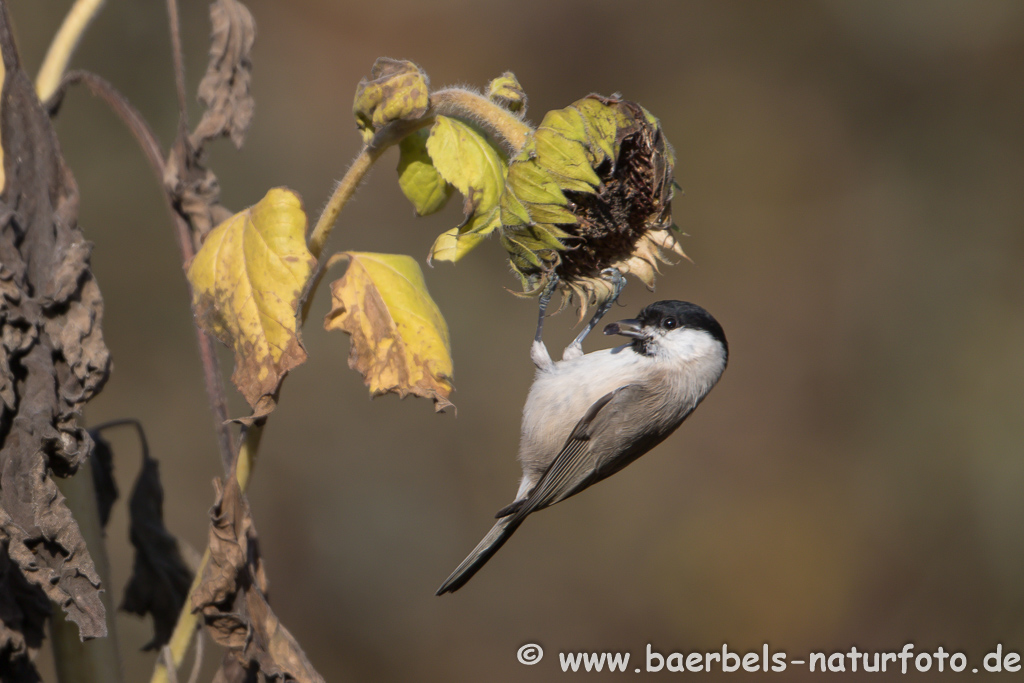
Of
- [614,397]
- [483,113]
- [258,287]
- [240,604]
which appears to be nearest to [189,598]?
[240,604]

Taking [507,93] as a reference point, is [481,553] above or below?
below

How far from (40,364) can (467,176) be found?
98cm

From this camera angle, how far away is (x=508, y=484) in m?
5.84

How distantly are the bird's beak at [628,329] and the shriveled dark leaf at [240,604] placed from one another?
1.84 m

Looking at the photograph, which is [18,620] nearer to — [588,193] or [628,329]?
[588,193]

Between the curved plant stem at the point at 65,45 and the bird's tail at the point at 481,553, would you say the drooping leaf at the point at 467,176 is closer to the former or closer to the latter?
the curved plant stem at the point at 65,45

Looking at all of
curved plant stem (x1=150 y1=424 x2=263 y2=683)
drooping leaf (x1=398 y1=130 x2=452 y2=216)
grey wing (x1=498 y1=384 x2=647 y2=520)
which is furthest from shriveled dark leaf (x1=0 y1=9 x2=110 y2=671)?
grey wing (x1=498 y1=384 x2=647 y2=520)

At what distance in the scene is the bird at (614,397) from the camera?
341cm

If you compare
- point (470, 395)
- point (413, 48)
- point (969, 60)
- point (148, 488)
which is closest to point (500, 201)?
point (148, 488)

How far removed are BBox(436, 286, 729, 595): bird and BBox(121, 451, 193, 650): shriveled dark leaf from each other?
125 cm

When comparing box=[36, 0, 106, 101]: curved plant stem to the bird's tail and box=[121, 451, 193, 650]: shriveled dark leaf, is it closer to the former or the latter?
box=[121, 451, 193, 650]: shriveled dark leaf

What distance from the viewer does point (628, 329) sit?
11.6 ft

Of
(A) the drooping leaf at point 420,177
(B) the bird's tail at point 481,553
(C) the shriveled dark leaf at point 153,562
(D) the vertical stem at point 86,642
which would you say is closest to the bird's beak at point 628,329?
(B) the bird's tail at point 481,553

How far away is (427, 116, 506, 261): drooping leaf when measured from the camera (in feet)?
5.89
